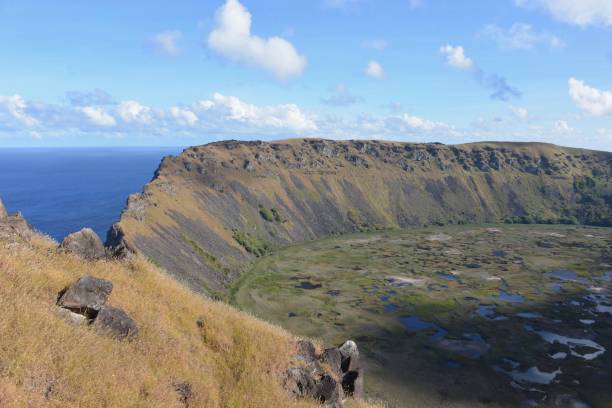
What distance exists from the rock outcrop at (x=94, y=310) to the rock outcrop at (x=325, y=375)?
8.46m

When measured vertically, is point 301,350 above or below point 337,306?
above

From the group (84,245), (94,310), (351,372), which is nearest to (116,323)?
(94,310)

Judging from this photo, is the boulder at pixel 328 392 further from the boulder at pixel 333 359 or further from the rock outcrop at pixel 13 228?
the rock outcrop at pixel 13 228

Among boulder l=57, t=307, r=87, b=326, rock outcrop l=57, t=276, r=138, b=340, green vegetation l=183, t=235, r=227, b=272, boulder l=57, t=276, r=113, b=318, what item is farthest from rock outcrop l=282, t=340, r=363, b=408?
green vegetation l=183, t=235, r=227, b=272

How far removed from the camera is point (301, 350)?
2403 cm

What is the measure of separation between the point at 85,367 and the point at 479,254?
181 meters

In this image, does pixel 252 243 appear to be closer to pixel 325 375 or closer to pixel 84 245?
pixel 84 245

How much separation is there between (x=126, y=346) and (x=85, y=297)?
282 centimetres

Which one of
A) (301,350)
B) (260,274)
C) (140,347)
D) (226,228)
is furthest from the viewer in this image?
(226,228)

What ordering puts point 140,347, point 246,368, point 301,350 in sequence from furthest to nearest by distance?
point 301,350
point 246,368
point 140,347

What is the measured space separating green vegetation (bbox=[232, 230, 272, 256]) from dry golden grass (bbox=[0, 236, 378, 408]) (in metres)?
140

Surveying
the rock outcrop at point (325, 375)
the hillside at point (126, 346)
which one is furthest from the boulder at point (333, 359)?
the hillside at point (126, 346)

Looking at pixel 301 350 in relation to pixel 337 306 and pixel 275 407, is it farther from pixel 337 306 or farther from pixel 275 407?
pixel 337 306

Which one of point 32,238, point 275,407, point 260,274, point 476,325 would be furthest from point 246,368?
point 260,274
